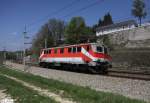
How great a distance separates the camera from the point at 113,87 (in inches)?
506

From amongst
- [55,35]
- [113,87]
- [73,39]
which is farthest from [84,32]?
[113,87]

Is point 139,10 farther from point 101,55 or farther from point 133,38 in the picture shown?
point 101,55

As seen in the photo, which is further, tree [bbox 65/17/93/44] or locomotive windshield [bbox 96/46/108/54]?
tree [bbox 65/17/93/44]

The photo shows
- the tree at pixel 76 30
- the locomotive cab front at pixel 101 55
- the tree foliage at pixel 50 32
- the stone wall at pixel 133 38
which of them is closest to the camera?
the locomotive cab front at pixel 101 55

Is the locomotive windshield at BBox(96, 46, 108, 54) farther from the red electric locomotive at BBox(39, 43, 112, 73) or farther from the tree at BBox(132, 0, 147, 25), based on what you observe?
the tree at BBox(132, 0, 147, 25)

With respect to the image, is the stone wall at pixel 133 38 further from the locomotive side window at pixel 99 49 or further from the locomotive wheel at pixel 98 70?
the locomotive wheel at pixel 98 70

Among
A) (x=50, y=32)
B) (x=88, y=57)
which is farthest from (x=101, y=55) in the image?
(x=50, y=32)

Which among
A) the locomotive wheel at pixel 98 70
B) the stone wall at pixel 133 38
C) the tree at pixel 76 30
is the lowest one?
the locomotive wheel at pixel 98 70

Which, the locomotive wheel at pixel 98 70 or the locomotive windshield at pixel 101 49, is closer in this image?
the locomotive wheel at pixel 98 70

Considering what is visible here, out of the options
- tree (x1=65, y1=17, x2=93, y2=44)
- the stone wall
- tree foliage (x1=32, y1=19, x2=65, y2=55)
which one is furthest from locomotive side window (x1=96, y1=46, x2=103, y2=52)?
tree foliage (x1=32, y1=19, x2=65, y2=55)

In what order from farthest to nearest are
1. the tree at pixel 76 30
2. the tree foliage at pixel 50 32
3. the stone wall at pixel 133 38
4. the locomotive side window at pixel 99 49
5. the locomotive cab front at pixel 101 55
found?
the tree foliage at pixel 50 32 < the tree at pixel 76 30 < the stone wall at pixel 133 38 < the locomotive side window at pixel 99 49 < the locomotive cab front at pixel 101 55

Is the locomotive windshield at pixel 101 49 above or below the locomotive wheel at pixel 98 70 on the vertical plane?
above

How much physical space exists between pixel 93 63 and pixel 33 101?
12.9m

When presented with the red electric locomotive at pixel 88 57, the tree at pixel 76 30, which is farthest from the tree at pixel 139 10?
the red electric locomotive at pixel 88 57
